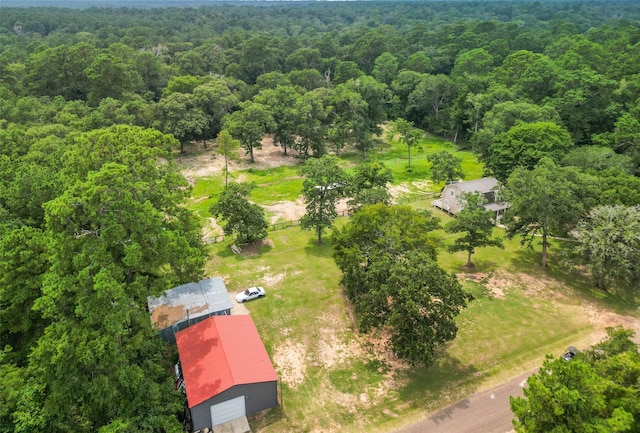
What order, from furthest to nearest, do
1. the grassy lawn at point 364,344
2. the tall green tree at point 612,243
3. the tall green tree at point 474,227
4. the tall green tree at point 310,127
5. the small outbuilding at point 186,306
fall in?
the tall green tree at point 310,127 → the tall green tree at point 474,227 → the tall green tree at point 612,243 → the small outbuilding at point 186,306 → the grassy lawn at point 364,344

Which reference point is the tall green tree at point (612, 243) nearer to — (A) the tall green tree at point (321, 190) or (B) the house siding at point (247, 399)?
(A) the tall green tree at point (321, 190)

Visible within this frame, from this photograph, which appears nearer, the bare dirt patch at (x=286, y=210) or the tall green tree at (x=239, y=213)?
the tall green tree at (x=239, y=213)

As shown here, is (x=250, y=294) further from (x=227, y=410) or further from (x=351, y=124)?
(x=351, y=124)

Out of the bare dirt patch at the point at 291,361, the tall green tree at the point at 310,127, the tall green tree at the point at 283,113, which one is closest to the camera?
the bare dirt patch at the point at 291,361

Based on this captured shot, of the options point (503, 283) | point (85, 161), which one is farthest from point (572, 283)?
point (85, 161)

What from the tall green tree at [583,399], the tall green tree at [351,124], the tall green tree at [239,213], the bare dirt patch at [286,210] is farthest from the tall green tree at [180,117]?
the tall green tree at [583,399]

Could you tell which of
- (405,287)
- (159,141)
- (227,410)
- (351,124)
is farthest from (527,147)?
(227,410)

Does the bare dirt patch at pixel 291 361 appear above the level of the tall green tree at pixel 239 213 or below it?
below
